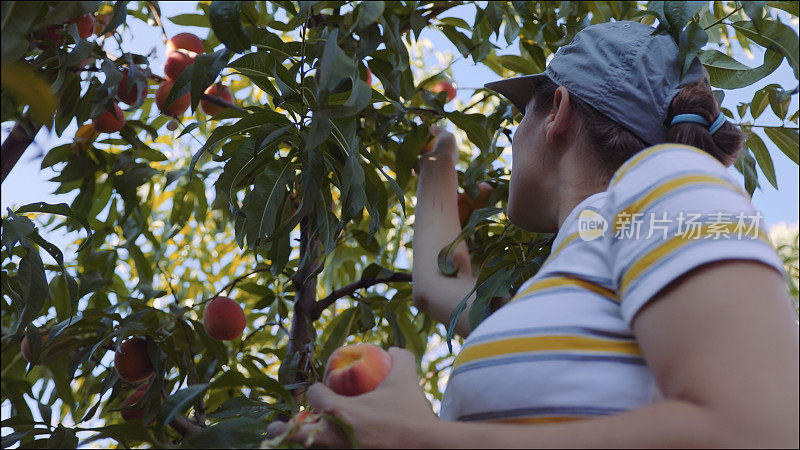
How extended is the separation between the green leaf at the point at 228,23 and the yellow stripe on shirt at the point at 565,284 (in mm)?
416

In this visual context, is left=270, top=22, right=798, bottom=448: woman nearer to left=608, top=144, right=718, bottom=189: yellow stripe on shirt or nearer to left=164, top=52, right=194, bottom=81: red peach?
→ left=608, top=144, right=718, bottom=189: yellow stripe on shirt

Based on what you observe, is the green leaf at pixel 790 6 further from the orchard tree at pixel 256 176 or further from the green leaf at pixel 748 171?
the green leaf at pixel 748 171

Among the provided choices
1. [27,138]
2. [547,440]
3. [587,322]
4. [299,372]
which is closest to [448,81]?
[299,372]

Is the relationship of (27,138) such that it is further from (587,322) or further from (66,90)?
(587,322)

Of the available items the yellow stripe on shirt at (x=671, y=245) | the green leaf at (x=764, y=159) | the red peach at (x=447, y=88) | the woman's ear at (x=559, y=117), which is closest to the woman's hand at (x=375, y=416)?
the yellow stripe on shirt at (x=671, y=245)

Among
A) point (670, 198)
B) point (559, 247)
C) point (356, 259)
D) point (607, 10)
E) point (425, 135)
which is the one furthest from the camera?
point (356, 259)

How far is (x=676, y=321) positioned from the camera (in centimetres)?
63

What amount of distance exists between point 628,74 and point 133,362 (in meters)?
1.00

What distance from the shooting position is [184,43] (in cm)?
187

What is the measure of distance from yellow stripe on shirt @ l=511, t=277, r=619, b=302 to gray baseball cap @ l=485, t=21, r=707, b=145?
0.95 ft

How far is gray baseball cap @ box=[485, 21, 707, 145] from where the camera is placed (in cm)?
99

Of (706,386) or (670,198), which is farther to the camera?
(670,198)

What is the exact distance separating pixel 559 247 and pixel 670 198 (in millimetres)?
199

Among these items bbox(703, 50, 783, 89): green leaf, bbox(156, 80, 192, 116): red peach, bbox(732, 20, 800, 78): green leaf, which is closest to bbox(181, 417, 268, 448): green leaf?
bbox(732, 20, 800, 78): green leaf
